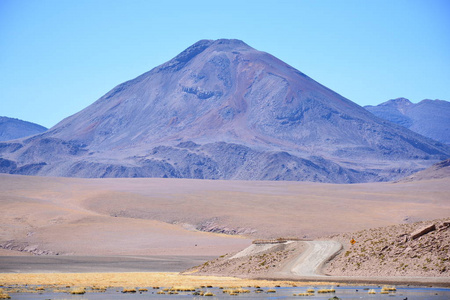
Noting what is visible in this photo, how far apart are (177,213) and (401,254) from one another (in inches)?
2597

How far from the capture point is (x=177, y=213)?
102 meters

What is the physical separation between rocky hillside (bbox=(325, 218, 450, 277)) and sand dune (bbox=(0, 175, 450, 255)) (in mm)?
32813

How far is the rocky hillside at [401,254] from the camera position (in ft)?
117

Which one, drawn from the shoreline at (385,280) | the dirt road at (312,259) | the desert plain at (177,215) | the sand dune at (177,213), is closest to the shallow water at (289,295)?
the shoreline at (385,280)

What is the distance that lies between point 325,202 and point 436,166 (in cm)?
7157

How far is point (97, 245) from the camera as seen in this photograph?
77.8m

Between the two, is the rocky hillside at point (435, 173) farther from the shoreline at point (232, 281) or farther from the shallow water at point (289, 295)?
the shallow water at point (289, 295)

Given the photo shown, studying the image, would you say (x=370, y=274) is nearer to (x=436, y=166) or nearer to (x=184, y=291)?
(x=184, y=291)

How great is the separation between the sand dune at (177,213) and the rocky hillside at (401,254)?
32.8m

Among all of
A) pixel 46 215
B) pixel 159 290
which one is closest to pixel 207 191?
pixel 46 215

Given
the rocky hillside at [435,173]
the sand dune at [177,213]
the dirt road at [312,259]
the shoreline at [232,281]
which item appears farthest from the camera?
the rocky hillside at [435,173]

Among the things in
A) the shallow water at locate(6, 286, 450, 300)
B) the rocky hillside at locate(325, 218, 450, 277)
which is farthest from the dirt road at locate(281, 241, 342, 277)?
the shallow water at locate(6, 286, 450, 300)

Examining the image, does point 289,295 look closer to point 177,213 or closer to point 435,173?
point 177,213

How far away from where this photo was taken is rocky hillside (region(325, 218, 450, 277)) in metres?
35.8
